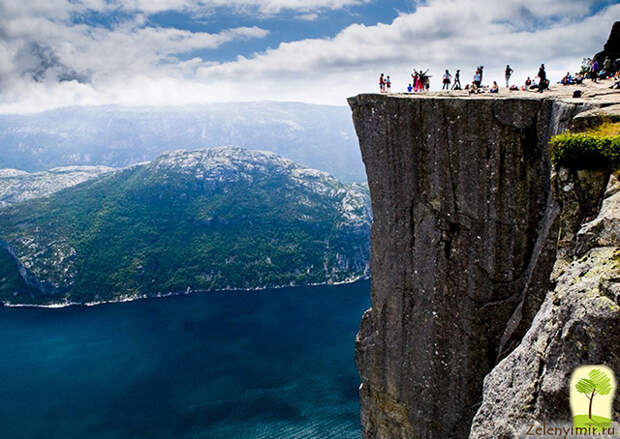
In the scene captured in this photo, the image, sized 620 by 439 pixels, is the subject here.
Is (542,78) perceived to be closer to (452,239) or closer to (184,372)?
(452,239)

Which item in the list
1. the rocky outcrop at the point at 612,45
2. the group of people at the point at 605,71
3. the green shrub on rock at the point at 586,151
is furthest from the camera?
the rocky outcrop at the point at 612,45

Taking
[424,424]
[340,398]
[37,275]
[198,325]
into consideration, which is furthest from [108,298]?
[424,424]

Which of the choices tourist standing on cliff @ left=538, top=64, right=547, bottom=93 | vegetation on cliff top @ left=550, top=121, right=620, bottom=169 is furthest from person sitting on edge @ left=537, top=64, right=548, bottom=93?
vegetation on cliff top @ left=550, top=121, right=620, bottom=169

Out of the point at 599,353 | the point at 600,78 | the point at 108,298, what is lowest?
the point at 108,298

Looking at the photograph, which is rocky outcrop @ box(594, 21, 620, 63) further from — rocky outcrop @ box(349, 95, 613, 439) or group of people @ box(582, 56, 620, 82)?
rocky outcrop @ box(349, 95, 613, 439)

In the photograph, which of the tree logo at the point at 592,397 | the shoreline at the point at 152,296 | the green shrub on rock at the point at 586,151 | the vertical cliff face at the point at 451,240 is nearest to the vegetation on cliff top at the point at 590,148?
the green shrub on rock at the point at 586,151

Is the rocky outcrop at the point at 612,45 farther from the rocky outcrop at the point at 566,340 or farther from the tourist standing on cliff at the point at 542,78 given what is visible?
the rocky outcrop at the point at 566,340

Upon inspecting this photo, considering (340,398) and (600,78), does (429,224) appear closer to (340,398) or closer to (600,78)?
(600,78)
